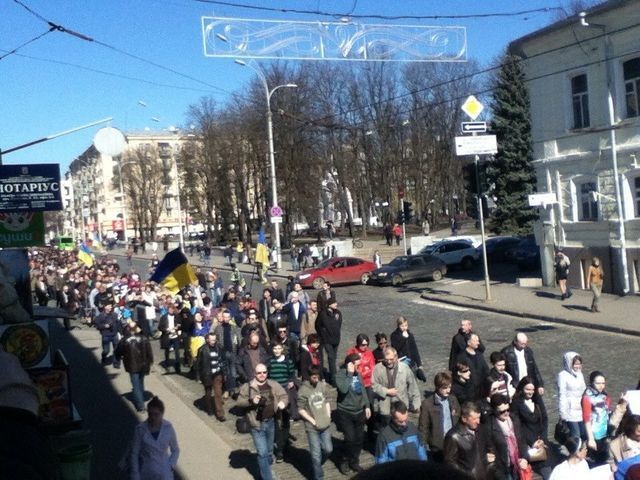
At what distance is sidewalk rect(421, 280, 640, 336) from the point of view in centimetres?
2084

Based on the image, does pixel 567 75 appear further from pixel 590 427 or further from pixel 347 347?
pixel 590 427

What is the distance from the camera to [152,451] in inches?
319

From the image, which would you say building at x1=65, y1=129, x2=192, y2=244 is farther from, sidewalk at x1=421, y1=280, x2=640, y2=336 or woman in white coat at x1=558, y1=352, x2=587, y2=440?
woman in white coat at x1=558, y1=352, x2=587, y2=440

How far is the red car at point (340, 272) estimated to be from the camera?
116ft

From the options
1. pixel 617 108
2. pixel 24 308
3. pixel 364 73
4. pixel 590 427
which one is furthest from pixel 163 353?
pixel 364 73

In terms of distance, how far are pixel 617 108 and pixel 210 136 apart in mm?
38994

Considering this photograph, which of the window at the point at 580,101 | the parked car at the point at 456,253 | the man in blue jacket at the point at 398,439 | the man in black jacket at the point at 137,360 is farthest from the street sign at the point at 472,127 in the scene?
the man in blue jacket at the point at 398,439

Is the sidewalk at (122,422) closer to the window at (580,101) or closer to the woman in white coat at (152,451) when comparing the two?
the woman in white coat at (152,451)

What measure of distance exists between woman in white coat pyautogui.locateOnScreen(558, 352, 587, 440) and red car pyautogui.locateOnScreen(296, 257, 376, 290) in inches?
1007

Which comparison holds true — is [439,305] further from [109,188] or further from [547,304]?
[109,188]

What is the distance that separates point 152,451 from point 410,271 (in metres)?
26.8

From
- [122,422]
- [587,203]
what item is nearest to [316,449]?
[122,422]

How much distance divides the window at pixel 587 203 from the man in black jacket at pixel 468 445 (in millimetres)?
20719

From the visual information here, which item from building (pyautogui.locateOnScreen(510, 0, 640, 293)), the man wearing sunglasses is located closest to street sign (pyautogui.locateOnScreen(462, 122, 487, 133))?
building (pyautogui.locateOnScreen(510, 0, 640, 293))
